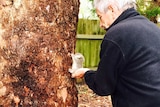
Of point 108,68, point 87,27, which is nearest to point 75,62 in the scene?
point 108,68

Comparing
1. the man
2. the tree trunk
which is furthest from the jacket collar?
the tree trunk

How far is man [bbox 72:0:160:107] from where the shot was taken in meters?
2.30

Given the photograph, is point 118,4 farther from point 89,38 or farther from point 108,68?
point 89,38

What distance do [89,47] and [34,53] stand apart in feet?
19.6

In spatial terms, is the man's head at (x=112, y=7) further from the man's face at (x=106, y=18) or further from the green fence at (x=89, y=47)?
the green fence at (x=89, y=47)

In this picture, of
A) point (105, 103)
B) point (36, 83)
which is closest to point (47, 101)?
point (36, 83)

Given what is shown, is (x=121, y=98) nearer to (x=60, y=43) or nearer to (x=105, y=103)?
(x=60, y=43)

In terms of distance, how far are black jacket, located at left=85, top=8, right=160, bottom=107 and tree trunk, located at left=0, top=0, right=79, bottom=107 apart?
0.37m

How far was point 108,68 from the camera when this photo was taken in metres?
2.35

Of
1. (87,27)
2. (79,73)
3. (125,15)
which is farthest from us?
(87,27)

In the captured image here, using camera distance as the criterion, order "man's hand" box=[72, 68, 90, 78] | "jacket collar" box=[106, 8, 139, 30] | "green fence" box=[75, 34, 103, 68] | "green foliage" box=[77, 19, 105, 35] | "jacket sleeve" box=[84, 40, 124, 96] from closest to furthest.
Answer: "jacket sleeve" box=[84, 40, 124, 96], "jacket collar" box=[106, 8, 139, 30], "man's hand" box=[72, 68, 90, 78], "green foliage" box=[77, 19, 105, 35], "green fence" box=[75, 34, 103, 68]

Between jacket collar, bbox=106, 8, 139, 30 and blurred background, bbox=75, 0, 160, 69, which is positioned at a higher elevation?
jacket collar, bbox=106, 8, 139, 30

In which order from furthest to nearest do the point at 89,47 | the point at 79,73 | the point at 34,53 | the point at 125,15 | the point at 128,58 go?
the point at 89,47, the point at 79,73, the point at 34,53, the point at 125,15, the point at 128,58

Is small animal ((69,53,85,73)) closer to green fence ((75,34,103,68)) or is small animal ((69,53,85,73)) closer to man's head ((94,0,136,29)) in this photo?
man's head ((94,0,136,29))
